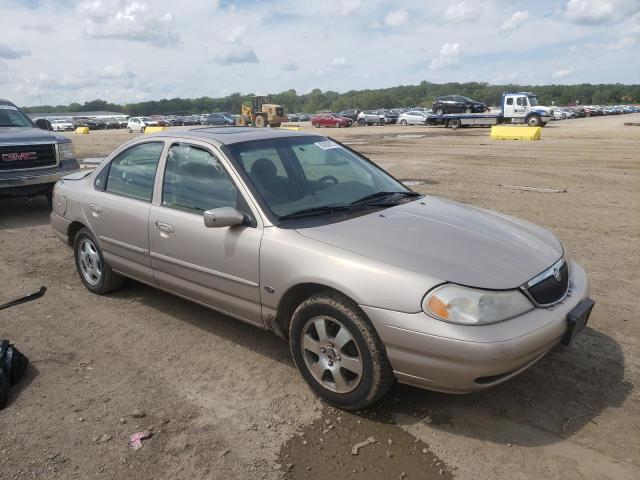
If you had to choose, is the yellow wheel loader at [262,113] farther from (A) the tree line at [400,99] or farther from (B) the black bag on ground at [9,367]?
(A) the tree line at [400,99]

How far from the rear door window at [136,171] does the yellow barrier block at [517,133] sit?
22937mm

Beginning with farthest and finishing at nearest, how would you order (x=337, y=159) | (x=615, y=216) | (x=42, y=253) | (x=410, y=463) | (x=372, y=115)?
(x=372, y=115)
(x=615, y=216)
(x=42, y=253)
(x=337, y=159)
(x=410, y=463)

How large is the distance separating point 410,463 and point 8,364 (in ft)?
8.65

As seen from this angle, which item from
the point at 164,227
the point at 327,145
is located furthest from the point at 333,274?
the point at 327,145

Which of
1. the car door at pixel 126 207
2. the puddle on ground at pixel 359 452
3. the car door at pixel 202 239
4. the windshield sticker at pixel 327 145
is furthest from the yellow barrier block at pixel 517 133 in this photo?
the puddle on ground at pixel 359 452

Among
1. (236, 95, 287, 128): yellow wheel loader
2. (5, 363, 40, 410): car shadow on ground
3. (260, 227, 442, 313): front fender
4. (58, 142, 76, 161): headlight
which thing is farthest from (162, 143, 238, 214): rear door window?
(236, 95, 287, 128): yellow wheel loader

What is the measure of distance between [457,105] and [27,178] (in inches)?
1474

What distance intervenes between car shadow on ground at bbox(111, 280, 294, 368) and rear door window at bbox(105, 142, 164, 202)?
3.46 feet

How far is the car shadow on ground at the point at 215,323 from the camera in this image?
3818 millimetres

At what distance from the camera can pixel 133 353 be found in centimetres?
378

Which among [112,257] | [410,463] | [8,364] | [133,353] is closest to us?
[410,463]

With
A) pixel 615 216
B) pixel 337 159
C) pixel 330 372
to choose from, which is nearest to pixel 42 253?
pixel 337 159

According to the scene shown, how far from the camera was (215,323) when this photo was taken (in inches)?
168

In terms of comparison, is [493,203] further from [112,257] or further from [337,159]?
[112,257]
